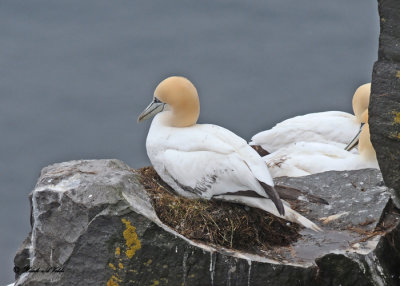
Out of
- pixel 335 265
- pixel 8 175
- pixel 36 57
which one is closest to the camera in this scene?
pixel 335 265

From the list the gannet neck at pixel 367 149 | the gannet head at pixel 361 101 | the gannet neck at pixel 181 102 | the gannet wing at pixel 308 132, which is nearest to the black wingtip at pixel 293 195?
the gannet neck at pixel 181 102

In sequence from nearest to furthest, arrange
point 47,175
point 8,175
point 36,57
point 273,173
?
point 47,175, point 273,173, point 8,175, point 36,57

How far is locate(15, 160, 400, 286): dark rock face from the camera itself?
8320mm

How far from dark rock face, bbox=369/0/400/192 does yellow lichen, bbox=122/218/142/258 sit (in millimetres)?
1952

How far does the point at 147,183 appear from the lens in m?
9.35

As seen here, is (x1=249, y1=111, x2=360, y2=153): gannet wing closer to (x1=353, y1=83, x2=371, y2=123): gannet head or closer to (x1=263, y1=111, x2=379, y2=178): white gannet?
(x1=353, y1=83, x2=371, y2=123): gannet head

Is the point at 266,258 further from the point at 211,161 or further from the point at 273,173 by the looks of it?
the point at 273,173

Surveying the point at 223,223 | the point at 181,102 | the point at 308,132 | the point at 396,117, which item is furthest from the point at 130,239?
the point at 308,132

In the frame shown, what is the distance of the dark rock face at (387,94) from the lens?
27.5 ft

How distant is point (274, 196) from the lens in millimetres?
8805

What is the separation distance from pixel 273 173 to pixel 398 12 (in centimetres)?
348

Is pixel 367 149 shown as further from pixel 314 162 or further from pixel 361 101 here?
pixel 361 101

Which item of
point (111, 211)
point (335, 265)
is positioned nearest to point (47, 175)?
point (111, 211)

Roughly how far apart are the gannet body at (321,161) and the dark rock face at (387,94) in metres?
2.57
